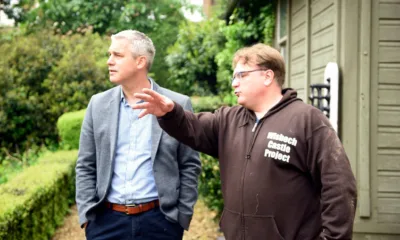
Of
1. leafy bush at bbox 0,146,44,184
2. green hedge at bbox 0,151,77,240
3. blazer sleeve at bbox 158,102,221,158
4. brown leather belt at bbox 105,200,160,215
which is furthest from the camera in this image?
leafy bush at bbox 0,146,44,184

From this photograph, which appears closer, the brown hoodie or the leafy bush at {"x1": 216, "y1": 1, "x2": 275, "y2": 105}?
the brown hoodie

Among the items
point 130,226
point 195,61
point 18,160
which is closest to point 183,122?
point 130,226

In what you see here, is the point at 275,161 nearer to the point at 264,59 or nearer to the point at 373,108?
the point at 264,59

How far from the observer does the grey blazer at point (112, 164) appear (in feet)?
11.2

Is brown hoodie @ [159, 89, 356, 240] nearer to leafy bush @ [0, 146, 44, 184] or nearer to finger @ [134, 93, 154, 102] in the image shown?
finger @ [134, 93, 154, 102]

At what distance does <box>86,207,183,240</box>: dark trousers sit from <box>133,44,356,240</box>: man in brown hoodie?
0.55 meters

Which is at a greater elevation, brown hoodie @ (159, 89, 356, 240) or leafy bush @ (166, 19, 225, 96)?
leafy bush @ (166, 19, 225, 96)

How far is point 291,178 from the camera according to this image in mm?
2754

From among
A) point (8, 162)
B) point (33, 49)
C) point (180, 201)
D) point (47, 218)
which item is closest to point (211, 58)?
point (33, 49)

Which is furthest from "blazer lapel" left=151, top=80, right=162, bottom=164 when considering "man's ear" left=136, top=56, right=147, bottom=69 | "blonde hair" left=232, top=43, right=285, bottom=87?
"blonde hair" left=232, top=43, right=285, bottom=87

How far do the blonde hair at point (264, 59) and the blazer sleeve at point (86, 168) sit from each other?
3.60 ft

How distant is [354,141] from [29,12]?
1992cm

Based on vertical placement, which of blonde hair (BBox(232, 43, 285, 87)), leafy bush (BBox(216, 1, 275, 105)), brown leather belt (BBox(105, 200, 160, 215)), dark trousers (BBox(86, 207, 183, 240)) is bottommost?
dark trousers (BBox(86, 207, 183, 240))

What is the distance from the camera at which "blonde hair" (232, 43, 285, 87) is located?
9.73ft
